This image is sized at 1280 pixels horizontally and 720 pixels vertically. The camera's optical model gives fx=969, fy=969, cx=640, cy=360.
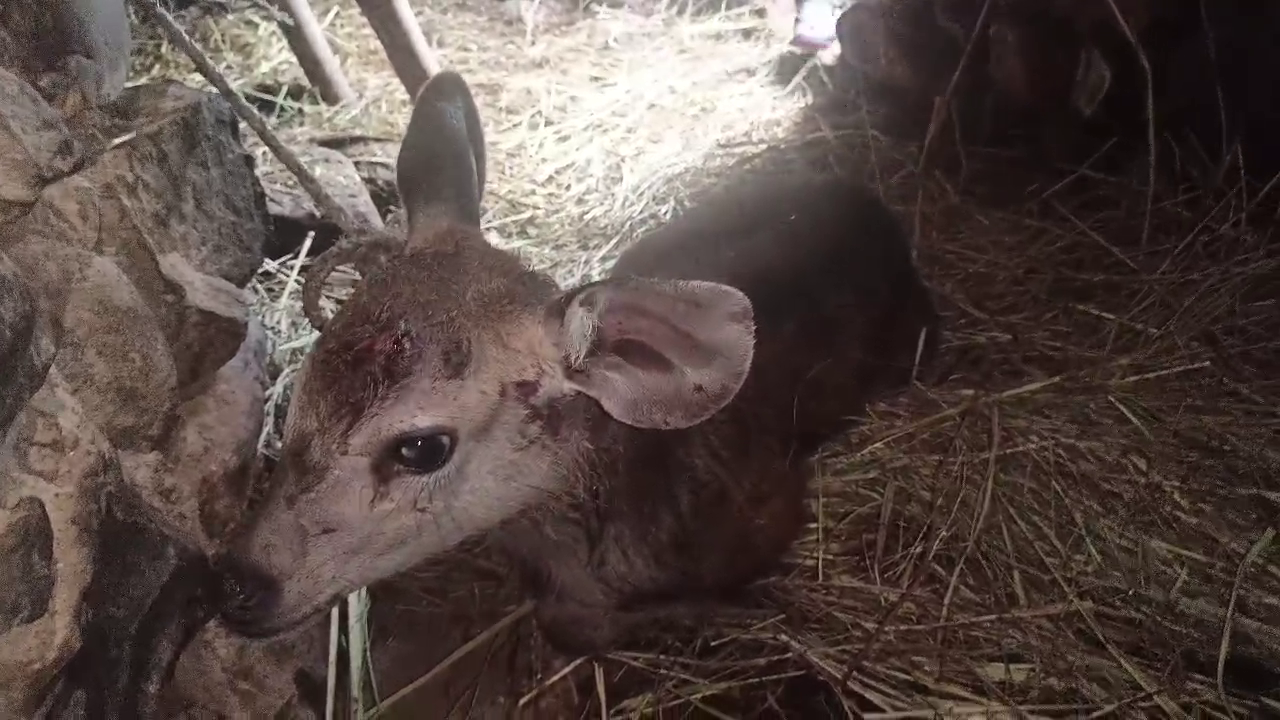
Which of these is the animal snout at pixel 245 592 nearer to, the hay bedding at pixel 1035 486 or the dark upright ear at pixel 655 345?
the dark upright ear at pixel 655 345

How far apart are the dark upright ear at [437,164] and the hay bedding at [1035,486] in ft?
3.93

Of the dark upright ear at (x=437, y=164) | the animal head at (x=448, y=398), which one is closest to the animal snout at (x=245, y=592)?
the animal head at (x=448, y=398)

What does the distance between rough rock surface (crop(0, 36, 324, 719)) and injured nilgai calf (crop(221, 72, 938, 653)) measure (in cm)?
30

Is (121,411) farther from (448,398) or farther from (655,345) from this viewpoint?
(655,345)

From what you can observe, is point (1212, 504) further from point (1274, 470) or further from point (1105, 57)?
point (1105, 57)

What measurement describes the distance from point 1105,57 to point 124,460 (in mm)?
3816

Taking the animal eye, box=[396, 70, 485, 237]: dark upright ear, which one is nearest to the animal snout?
the animal eye

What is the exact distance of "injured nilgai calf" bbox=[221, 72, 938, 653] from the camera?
217cm

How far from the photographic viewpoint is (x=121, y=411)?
7.36 ft

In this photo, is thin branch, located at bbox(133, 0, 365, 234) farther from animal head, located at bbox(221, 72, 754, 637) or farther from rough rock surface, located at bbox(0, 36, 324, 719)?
animal head, located at bbox(221, 72, 754, 637)

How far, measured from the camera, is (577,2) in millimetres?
6148

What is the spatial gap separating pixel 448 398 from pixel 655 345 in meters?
0.49

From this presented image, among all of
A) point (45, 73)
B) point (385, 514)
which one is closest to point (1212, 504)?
point (385, 514)

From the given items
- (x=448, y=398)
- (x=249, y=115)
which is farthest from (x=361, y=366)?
(x=249, y=115)
